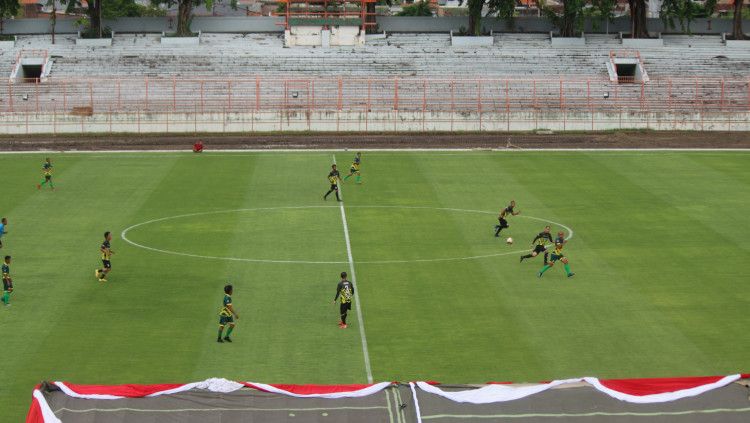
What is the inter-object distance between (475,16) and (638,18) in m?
14.0

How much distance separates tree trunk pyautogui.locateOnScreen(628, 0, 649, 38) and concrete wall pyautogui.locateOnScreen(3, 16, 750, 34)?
2.92 metres

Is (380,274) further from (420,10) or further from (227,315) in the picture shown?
(420,10)

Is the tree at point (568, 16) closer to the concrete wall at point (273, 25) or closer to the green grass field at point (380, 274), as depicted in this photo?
the concrete wall at point (273, 25)

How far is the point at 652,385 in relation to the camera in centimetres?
2247

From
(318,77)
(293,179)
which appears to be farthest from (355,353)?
(318,77)

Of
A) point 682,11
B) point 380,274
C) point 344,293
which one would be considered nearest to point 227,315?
point 344,293

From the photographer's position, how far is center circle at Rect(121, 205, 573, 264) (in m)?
43.2

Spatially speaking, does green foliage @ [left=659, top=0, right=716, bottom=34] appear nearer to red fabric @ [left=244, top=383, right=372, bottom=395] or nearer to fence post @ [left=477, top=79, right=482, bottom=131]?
fence post @ [left=477, top=79, right=482, bottom=131]

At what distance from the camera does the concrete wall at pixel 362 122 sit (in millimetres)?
78125

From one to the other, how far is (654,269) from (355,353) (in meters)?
14.0

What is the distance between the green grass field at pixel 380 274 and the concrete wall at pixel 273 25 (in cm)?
3754

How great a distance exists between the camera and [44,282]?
38.8 m

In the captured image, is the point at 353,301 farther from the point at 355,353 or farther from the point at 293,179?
the point at 293,179

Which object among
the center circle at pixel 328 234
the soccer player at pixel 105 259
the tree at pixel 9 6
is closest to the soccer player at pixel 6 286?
the soccer player at pixel 105 259
